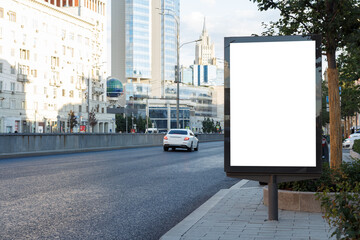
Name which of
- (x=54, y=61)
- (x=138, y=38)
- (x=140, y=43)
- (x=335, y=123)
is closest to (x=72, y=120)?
(x=54, y=61)

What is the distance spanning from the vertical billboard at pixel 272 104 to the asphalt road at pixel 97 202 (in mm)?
1592

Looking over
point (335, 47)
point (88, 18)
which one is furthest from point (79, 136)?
point (88, 18)

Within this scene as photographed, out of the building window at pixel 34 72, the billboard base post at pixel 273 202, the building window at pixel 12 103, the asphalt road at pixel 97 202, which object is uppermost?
the building window at pixel 34 72

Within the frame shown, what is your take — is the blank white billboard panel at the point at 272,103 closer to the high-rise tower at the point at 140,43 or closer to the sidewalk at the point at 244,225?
the sidewalk at the point at 244,225

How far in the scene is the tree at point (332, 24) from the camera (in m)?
9.50

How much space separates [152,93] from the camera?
18112cm

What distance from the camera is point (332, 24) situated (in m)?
10.1

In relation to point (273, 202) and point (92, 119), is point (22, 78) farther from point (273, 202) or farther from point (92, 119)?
point (273, 202)

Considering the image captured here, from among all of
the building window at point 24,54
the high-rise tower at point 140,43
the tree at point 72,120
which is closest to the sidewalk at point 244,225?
the building window at point 24,54

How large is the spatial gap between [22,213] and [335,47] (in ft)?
21.2

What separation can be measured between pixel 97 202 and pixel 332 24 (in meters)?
5.45

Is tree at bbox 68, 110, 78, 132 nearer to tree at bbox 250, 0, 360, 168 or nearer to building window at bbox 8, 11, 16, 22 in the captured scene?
building window at bbox 8, 11, 16, 22

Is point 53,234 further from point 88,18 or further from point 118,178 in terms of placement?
point 88,18

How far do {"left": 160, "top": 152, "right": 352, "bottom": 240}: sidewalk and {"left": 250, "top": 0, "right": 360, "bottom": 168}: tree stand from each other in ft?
6.77
